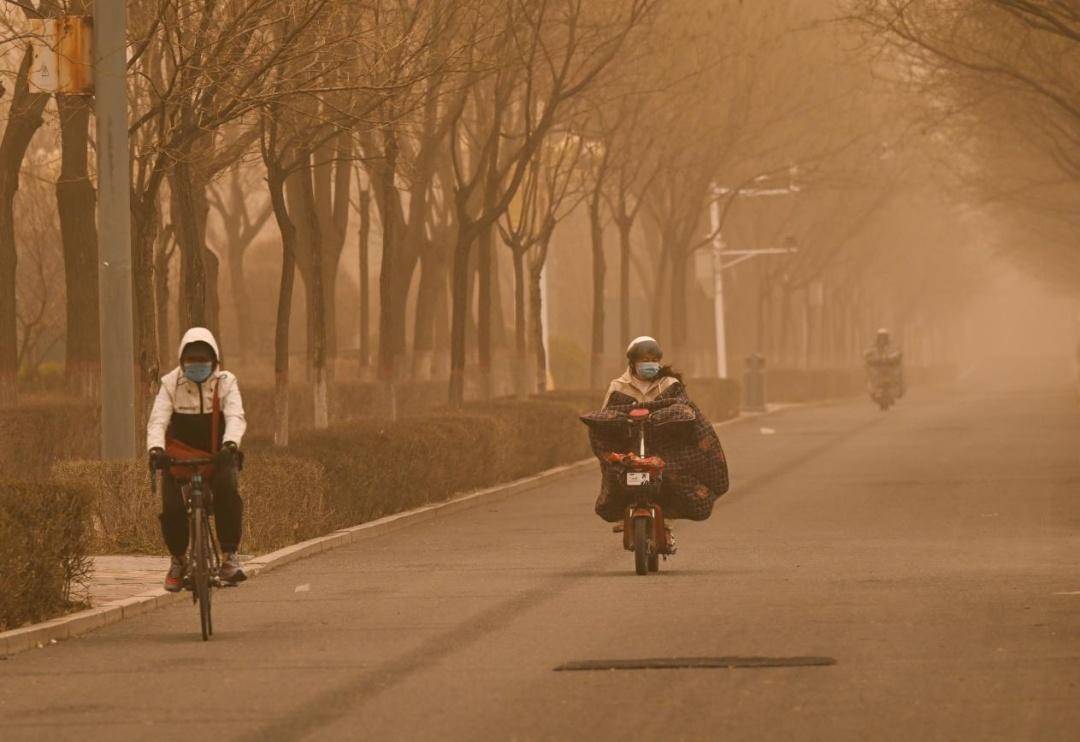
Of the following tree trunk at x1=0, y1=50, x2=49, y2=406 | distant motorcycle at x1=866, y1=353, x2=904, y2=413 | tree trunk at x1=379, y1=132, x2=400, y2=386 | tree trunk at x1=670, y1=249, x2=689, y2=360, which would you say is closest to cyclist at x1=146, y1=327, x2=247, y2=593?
tree trunk at x1=0, y1=50, x2=49, y2=406

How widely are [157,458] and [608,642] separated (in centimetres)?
282

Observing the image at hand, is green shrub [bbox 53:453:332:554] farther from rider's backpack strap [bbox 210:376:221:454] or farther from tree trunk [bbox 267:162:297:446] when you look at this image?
rider's backpack strap [bbox 210:376:221:454]

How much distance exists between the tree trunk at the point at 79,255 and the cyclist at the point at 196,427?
45.3 ft

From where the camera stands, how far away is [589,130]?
43.8 meters

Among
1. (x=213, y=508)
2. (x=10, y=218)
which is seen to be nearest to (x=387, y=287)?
(x=10, y=218)

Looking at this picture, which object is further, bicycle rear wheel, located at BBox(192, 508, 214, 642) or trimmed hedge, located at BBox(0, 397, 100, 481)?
trimmed hedge, located at BBox(0, 397, 100, 481)

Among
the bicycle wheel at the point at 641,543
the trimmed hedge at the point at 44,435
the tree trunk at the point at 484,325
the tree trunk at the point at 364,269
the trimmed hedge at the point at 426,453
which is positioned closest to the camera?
the bicycle wheel at the point at 641,543

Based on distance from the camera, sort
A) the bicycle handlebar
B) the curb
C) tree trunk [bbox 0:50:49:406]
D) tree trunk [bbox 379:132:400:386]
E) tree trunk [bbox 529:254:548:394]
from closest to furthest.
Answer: the curb, the bicycle handlebar, tree trunk [bbox 0:50:49:406], tree trunk [bbox 379:132:400:386], tree trunk [bbox 529:254:548:394]

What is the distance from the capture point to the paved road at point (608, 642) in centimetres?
946

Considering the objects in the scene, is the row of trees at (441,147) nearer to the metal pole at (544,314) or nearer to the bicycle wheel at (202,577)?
the metal pole at (544,314)

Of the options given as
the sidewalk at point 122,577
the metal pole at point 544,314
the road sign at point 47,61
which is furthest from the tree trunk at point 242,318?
the sidewalk at point 122,577

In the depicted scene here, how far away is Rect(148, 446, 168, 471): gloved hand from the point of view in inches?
508

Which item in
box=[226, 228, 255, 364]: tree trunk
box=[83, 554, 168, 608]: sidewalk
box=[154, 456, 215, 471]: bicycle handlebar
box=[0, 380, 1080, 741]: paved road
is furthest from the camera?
box=[226, 228, 255, 364]: tree trunk

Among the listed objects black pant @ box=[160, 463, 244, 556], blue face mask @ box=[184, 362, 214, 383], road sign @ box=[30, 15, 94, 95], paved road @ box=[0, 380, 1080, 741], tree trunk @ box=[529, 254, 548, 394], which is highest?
road sign @ box=[30, 15, 94, 95]
